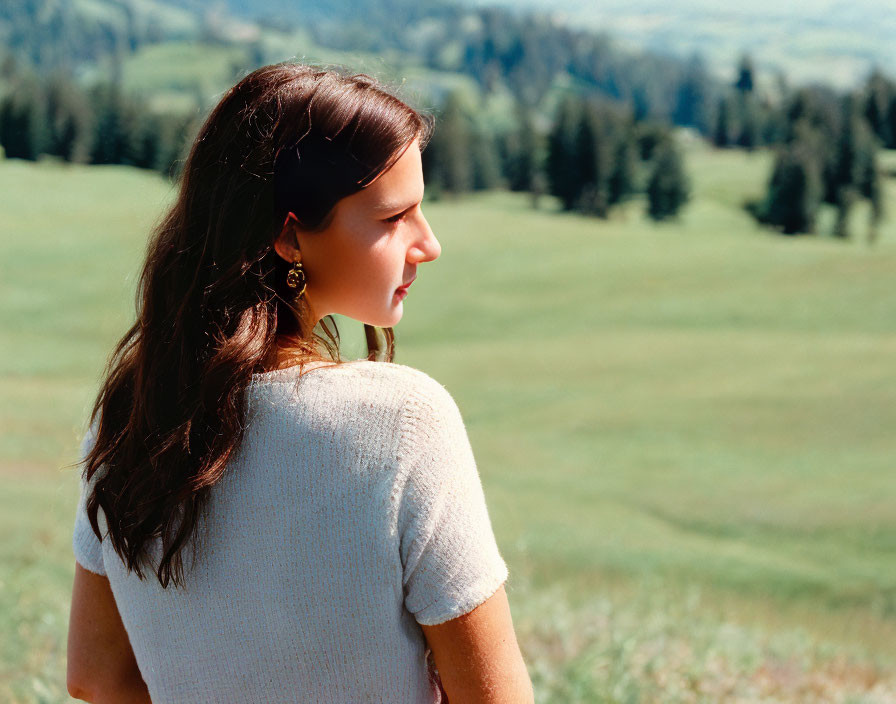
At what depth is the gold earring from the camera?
1.62m

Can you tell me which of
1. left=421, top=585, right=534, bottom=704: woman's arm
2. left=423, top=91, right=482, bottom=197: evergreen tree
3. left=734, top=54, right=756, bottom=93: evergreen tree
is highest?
left=421, top=585, right=534, bottom=704: woman's arm

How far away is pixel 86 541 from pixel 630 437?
16.5 metres

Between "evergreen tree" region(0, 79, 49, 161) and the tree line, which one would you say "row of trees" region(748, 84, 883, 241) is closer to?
the tree line

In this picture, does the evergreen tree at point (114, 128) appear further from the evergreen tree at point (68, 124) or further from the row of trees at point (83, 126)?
the evergreen tree at point (68, 124)

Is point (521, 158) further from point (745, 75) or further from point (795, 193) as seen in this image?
point (745, 75)

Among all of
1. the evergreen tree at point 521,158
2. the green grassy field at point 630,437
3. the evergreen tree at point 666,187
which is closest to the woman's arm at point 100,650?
the green grassy field at point 630,437

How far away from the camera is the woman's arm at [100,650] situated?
1.74m

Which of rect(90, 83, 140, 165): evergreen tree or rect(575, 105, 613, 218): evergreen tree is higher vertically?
rect(90, 83, 140, 165): evergreen tree

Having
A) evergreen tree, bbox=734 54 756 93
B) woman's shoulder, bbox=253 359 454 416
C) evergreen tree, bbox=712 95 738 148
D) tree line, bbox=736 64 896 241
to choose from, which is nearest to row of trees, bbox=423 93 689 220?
tree line, bbox=736 64 896 241

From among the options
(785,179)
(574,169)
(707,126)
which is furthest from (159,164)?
(707,126)

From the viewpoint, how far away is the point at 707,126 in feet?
344

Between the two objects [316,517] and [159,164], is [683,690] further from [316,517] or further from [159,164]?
[159,164]

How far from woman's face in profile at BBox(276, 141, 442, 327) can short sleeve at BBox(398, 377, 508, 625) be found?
0.83 feet

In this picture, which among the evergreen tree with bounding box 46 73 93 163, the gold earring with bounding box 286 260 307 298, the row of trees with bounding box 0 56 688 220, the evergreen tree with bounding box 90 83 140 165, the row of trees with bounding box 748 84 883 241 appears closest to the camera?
the gold earring with bounding box 286 260 307 298
